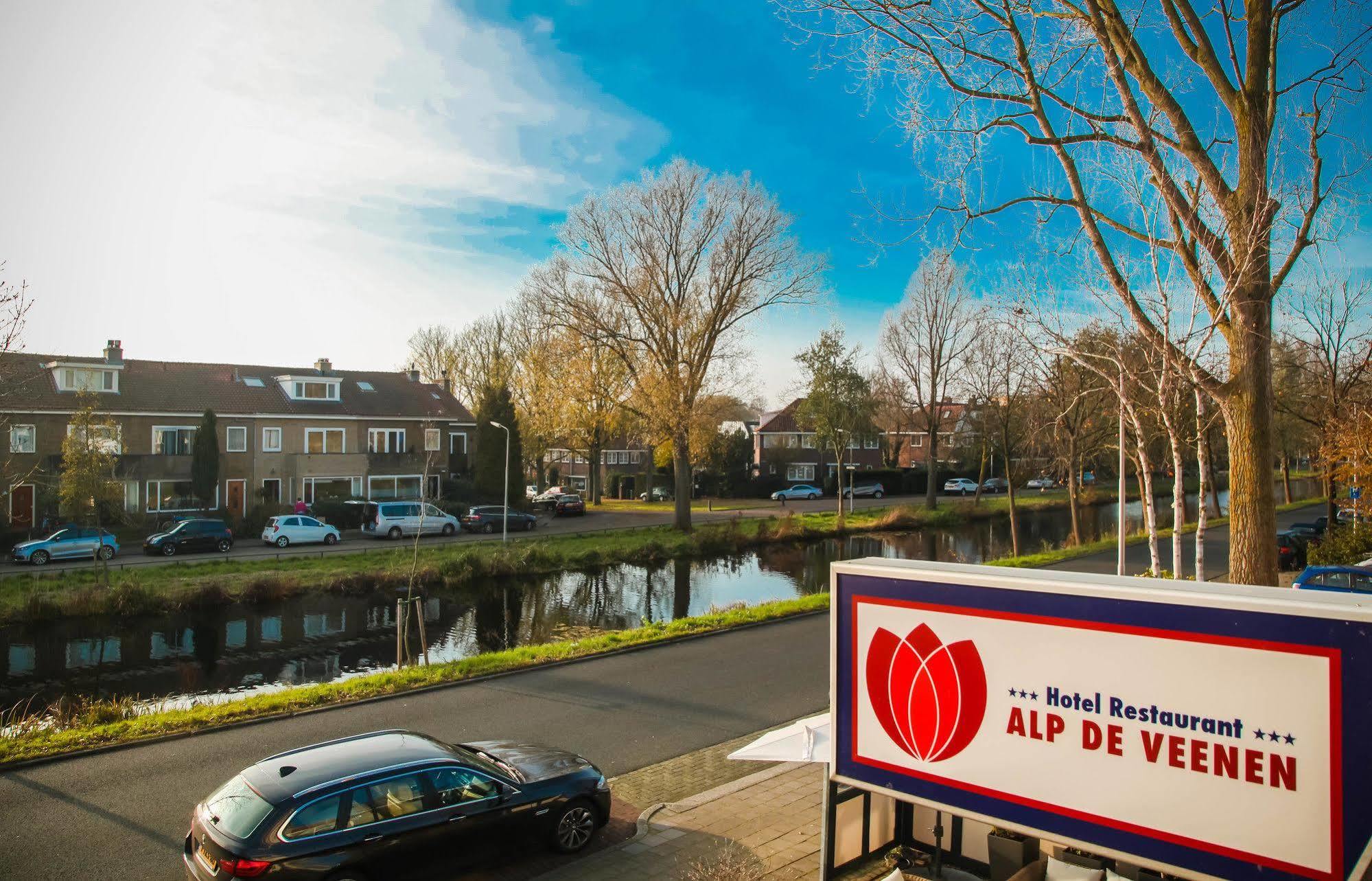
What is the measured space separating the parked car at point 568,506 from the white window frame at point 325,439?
11.1 meters

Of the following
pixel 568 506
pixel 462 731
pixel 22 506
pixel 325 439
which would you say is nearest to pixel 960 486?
pixel 568 506

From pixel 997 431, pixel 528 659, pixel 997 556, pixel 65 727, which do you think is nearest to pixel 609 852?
pixel 528 659

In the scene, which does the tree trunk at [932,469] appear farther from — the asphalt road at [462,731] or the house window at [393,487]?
the asphalt road at [462,731]

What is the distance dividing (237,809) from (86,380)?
38365mm

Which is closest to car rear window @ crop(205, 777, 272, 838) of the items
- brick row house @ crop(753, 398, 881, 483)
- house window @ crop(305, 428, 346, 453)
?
house window @ crop(305, 428, 346, 453)

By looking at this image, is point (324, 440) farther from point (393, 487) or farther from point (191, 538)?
point (191, 538)

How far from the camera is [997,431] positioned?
36750 millimetres

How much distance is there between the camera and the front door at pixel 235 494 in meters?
39.7

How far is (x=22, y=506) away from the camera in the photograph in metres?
34.2

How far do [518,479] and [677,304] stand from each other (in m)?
15.1

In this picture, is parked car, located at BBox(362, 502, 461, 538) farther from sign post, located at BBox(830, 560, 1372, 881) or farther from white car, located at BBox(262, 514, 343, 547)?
sign post, located at BBox(830, 560, 1372, 881)

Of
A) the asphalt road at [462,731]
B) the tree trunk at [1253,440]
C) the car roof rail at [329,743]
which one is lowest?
the asphalt road at [462,731]

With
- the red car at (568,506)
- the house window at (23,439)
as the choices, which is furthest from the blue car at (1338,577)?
the house window at (23,439)

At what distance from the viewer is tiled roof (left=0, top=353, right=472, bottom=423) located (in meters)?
37.4
